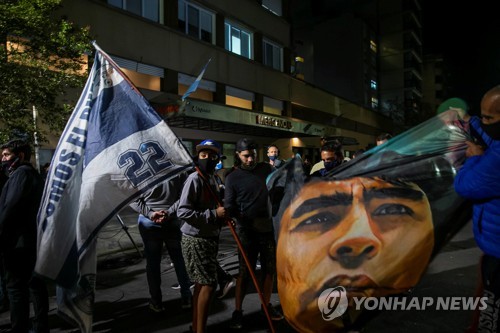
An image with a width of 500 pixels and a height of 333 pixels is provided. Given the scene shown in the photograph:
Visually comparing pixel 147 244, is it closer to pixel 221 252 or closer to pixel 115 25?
pixel 221 252

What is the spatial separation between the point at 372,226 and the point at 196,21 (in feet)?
62.2

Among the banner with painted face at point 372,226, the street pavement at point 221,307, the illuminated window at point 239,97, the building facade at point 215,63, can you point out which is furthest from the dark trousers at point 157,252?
the illuminated window at point 239,97

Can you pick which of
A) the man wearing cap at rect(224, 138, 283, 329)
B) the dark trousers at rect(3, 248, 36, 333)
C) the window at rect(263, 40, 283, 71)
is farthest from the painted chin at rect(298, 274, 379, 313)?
the window at rect(263, 40, 283, 71)

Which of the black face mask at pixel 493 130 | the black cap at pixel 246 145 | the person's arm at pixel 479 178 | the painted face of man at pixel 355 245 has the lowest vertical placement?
the painted face of man at pixel 355 245

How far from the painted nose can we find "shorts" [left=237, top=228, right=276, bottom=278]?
1.75 metres

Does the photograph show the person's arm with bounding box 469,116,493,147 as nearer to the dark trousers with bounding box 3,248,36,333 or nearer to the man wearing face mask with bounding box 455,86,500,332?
the man wearing face mask with bounding box 455,86,500,332

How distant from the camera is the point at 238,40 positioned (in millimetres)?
22078

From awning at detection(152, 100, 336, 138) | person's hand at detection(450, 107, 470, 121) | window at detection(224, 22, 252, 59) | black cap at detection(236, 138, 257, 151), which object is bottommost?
black cap at detection(236, 138, 257, 151)

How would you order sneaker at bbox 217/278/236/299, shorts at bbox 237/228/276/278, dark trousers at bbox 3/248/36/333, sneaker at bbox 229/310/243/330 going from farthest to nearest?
sneaker at bbox 217/278/236/299, shorts at bbox 237/228/276/278, sneaker at bbox 229/310/243/330, dark trousers at bbox 3/248/36/333

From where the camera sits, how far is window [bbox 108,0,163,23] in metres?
15.3

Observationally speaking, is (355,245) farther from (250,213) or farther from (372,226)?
(250,213)

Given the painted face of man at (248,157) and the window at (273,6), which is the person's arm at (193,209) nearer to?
the painted face of man at (248,157)

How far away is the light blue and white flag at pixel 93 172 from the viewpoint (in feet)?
8.16

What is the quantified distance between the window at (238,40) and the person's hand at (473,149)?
20.0 metres
